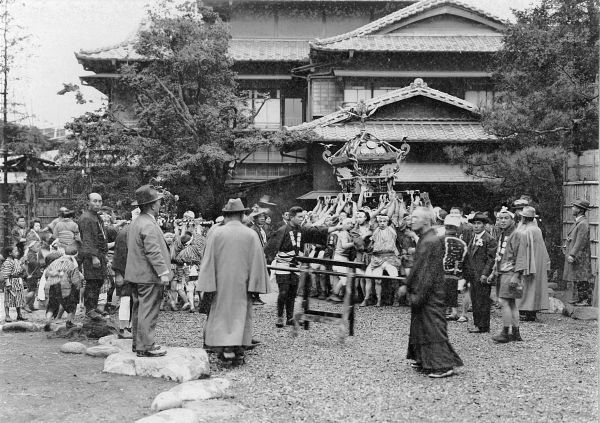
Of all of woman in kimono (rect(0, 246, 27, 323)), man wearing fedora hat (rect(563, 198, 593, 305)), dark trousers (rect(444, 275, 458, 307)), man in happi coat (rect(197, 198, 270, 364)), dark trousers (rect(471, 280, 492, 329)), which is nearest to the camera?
man in happi coat (rect(197, 198, 270, 364))

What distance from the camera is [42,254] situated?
11.7m

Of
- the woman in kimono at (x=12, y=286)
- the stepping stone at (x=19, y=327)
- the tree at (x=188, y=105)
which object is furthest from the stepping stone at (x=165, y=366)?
the tree at (x=188, y=105)

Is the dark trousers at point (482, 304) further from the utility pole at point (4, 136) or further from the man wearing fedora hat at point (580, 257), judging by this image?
the utility pole at point (4, 136)

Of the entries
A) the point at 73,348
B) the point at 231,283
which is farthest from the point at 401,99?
the point at 73,348

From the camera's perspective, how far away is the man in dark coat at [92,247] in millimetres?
8930

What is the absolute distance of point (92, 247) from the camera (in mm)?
8953

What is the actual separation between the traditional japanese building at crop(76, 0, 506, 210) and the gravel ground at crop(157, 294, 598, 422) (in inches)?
394

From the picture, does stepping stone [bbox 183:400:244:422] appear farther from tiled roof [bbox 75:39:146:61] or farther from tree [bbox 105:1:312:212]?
tiled roof [bbox 75:39:146:61]

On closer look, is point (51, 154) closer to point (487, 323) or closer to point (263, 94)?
point (263, 94)

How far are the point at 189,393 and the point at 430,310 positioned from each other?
2.68m

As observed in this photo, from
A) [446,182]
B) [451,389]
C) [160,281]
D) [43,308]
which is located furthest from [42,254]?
[446,182]

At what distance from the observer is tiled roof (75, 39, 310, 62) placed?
2233 centimetres

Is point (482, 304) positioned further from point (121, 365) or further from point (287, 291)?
point (121, 365)

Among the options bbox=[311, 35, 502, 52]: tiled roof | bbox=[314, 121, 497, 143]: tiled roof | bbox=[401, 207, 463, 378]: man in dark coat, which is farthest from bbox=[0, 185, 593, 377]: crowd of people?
bbox=[311, 35, 502, 52]: tiled roof
